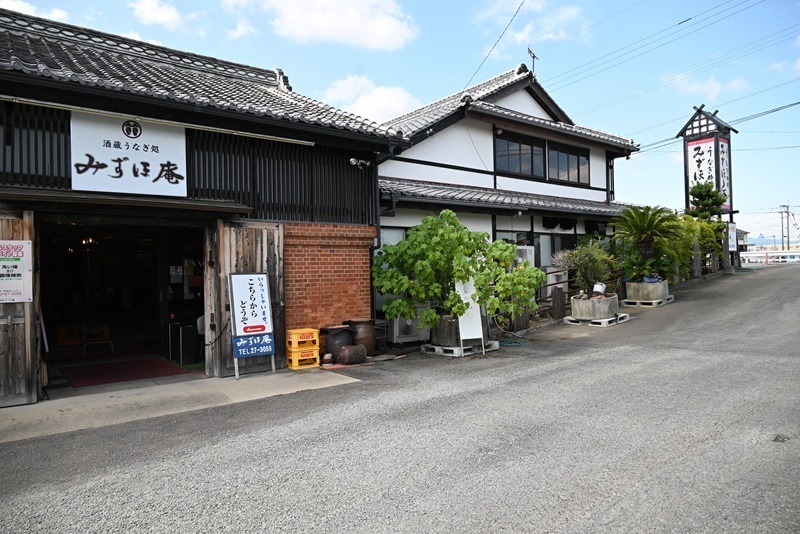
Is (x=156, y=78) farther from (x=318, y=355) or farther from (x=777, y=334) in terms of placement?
(x=777, y=334)

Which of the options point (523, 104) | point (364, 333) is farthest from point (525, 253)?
point (364, 333)

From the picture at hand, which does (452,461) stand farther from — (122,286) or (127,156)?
(122,286)

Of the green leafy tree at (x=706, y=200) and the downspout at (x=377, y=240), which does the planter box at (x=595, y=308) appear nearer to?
the downspout at (x=377, y=240)

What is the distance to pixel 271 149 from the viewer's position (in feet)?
28.0

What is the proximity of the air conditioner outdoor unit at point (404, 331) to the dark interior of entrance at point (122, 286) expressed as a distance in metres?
3.90

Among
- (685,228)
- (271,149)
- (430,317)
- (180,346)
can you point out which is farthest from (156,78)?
(685,228)

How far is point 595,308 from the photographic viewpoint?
12.6 m

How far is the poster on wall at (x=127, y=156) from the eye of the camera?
681 centimetres

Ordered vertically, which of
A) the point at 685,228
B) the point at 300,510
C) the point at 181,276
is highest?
the point at 685,228

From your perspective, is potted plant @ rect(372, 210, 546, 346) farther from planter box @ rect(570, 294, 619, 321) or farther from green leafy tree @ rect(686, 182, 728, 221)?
green leafy tree @ rect(686, 182, 728, 221)

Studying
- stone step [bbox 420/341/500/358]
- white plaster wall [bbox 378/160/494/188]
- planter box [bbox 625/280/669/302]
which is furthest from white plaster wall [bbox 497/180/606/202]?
stone step [bbox 420/341/500/358]

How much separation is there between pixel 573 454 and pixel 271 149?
675cm

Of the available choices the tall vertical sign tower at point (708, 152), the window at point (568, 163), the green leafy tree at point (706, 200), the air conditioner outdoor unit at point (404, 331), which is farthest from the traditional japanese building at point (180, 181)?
the tall vertical sign tower at point (708, 152)

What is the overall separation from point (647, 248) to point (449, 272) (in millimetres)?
8912
